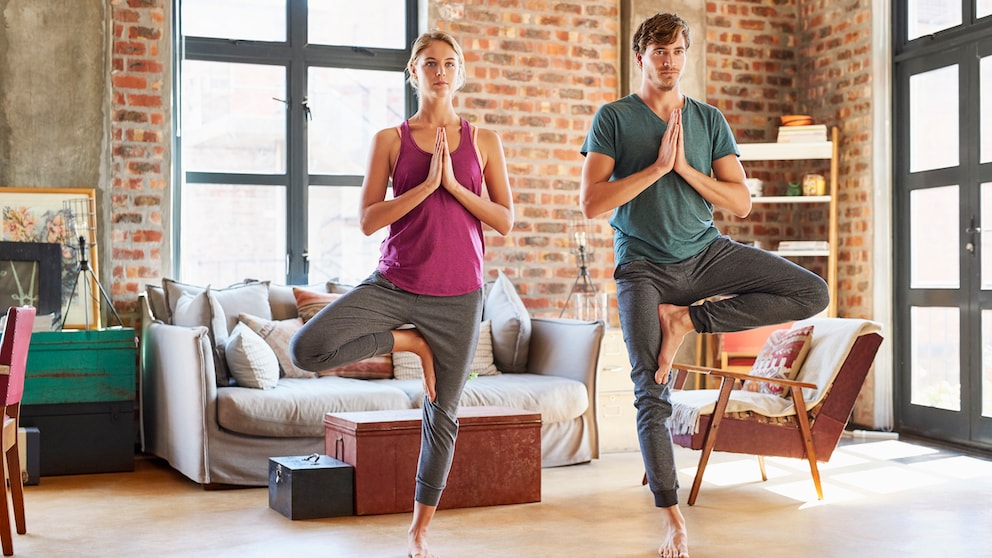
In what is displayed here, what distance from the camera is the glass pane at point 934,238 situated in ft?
21.0

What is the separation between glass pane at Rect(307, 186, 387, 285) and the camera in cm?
663

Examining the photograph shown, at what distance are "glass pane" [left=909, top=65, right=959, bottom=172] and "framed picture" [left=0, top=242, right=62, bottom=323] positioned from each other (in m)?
5.12

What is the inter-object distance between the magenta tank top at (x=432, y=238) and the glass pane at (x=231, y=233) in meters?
3.16

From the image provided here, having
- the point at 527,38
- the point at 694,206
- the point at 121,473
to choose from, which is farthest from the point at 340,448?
the point at 527,38

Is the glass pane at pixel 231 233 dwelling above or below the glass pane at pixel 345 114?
below

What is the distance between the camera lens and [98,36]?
585 cm

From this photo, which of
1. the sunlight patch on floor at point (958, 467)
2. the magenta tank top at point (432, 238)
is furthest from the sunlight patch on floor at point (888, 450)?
the magenta tank top at point (432, 238)

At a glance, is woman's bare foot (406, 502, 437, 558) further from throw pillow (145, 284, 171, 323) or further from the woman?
throw pillow (145, 284, 171, 323)

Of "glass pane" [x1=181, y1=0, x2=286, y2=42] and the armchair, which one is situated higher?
"glass pane" [x1=181, y1=0, x2=286, y2=42]

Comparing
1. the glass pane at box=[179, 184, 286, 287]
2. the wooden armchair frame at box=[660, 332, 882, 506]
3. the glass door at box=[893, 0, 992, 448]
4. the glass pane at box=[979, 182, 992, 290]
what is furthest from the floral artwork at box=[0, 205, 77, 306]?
the glass pane at box=[979, 182, 992, 290]

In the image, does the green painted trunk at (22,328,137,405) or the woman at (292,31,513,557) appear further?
the green painted trunk at (22,328,137,405)

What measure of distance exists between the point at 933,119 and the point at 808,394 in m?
2.69

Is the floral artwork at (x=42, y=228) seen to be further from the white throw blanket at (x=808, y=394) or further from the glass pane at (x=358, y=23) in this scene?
the white throw blanket at (x=808, y=394)

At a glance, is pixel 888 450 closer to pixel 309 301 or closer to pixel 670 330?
pixel 670 330
